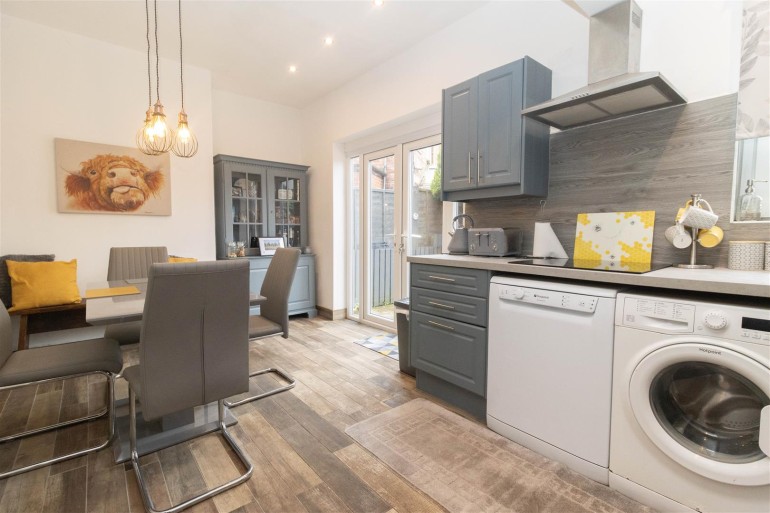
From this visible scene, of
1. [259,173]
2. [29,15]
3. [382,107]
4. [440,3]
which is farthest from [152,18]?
[440,3]

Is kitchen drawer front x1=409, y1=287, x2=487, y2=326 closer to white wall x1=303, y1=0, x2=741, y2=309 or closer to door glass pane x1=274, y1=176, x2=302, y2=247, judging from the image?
white wall x1=303, y1=0, x2=741, y2=309

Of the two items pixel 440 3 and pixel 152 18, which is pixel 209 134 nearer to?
pixel 152 18

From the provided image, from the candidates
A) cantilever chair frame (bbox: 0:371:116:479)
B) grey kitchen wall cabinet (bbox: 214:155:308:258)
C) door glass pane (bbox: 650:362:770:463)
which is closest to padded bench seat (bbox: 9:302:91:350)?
cantilever chair frame (bbox: 0:371:116:479)

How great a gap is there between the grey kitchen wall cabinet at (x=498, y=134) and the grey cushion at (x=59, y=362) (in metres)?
2.34

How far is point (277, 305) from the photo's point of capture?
8.46 ft

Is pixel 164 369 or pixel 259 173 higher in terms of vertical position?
pixel 259 173

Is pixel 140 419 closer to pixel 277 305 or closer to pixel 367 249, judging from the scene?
pixel 277 305

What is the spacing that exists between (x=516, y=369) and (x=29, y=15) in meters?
4.76

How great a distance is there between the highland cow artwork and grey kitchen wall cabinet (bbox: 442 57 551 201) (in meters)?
3.09

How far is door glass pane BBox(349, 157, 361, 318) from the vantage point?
4621 millimetres

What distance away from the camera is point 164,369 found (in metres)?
1.49

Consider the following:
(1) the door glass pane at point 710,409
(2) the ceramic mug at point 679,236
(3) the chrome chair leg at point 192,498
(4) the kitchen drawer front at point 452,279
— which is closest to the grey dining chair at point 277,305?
(3) the chrome chair leg at point 192,498

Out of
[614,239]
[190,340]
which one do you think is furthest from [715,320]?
[190,340]

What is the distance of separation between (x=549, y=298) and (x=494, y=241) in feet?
2.72
